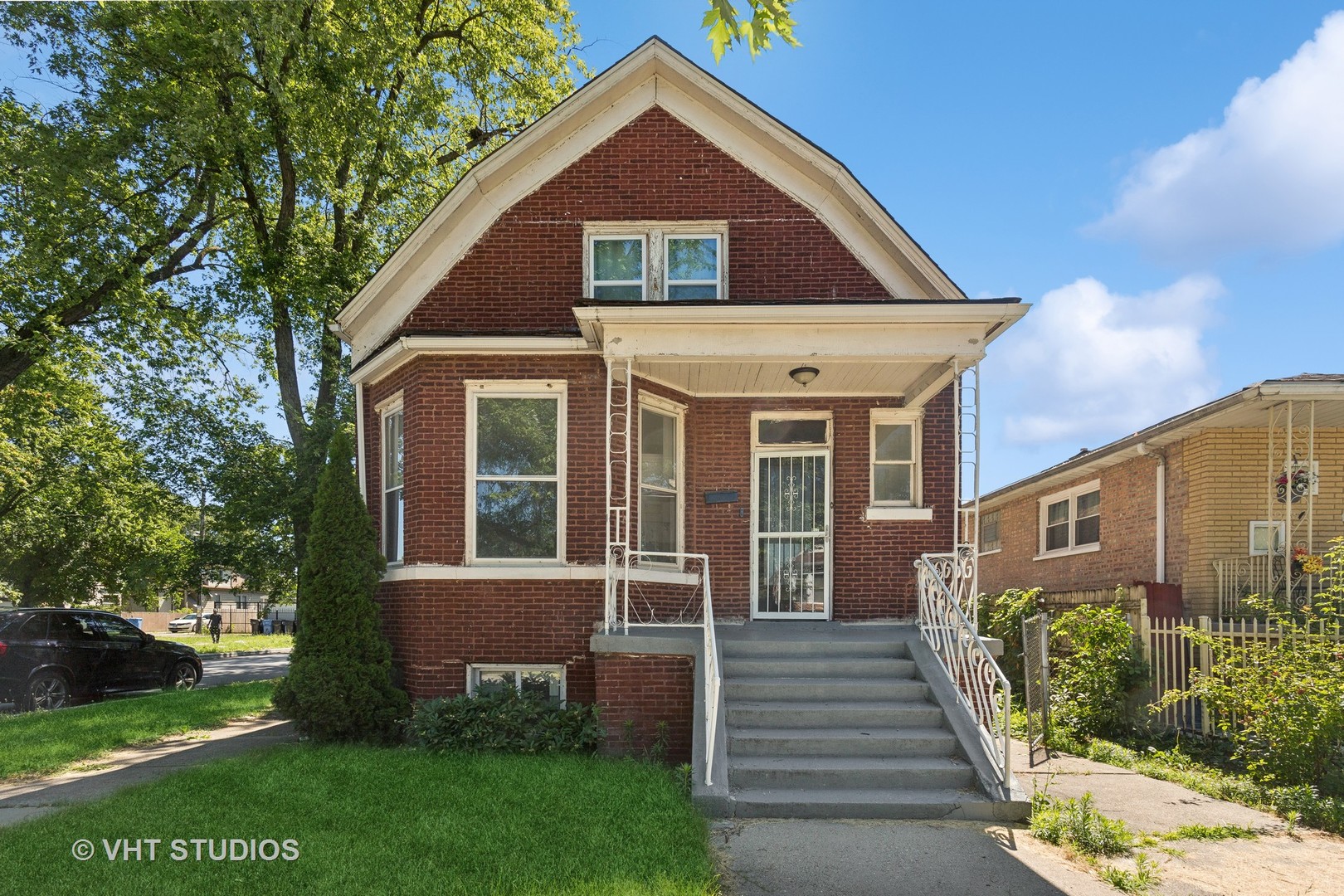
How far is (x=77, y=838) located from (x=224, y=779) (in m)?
1.61

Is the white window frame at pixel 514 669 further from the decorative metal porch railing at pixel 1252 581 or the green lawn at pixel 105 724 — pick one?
the decorative metal porch railing at pixel 1252 581

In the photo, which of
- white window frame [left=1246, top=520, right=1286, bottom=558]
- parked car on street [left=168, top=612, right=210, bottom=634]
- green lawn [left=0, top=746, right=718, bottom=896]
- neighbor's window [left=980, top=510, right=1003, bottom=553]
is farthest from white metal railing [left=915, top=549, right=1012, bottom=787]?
parked car on street [left=168, top=612, right=210, bottom=634]

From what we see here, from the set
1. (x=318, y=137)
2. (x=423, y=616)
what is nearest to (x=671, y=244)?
(x=423, y=616)

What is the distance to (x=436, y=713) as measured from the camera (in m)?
8.69

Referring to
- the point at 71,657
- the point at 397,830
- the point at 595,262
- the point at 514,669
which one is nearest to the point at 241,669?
the point at 71,657

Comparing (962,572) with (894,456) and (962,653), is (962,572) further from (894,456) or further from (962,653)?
(894,456)

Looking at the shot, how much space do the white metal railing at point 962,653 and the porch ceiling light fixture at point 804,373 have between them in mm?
→ 2217

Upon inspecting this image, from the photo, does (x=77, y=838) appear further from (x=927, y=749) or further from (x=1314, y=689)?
(x=1314, y=689)

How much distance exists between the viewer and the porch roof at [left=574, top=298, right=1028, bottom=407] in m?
8.30

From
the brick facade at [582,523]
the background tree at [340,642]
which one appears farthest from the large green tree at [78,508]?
the brick facade at [582,523]

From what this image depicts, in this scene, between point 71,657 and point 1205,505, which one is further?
point 71,657

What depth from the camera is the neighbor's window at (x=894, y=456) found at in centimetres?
1058

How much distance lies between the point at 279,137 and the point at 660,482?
1166cm

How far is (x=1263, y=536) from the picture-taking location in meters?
12.2
